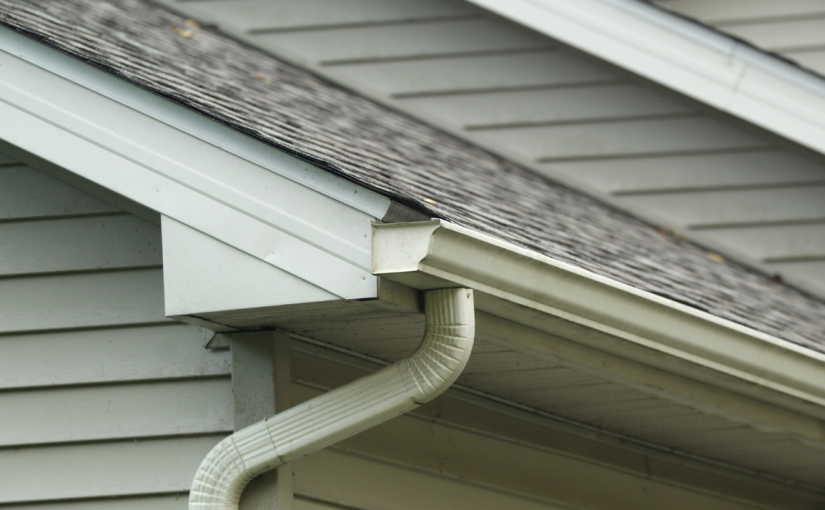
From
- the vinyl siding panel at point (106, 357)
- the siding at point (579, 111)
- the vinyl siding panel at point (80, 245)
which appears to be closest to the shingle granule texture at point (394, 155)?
the siding at point (579, 111)

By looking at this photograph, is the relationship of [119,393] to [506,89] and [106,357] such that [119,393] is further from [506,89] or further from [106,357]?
[506,89]

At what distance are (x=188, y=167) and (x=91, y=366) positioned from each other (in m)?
0.80

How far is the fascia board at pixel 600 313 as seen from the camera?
205cm

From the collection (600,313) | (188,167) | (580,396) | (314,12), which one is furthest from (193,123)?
(314,12)

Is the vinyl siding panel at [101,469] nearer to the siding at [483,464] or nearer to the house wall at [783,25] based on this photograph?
the siding at [483,464]

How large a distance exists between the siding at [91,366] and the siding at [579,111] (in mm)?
2764

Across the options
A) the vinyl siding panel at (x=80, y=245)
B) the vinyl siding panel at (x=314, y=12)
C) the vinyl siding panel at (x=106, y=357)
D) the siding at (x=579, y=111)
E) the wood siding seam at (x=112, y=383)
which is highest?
the vinyl siding panel at (x=314, y=12)

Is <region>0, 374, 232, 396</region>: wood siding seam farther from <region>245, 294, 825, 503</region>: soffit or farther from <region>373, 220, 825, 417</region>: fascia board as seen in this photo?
<region>373, 220, 825, 417</region>: fascia board

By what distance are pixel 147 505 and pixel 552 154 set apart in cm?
339

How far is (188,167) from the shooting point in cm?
231

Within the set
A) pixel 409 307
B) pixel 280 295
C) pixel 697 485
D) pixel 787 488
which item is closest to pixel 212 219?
pixel 280 295

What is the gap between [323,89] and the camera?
4.97 m

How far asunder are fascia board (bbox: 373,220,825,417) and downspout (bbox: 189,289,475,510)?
101mm

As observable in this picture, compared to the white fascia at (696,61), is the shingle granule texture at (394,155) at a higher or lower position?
lower
